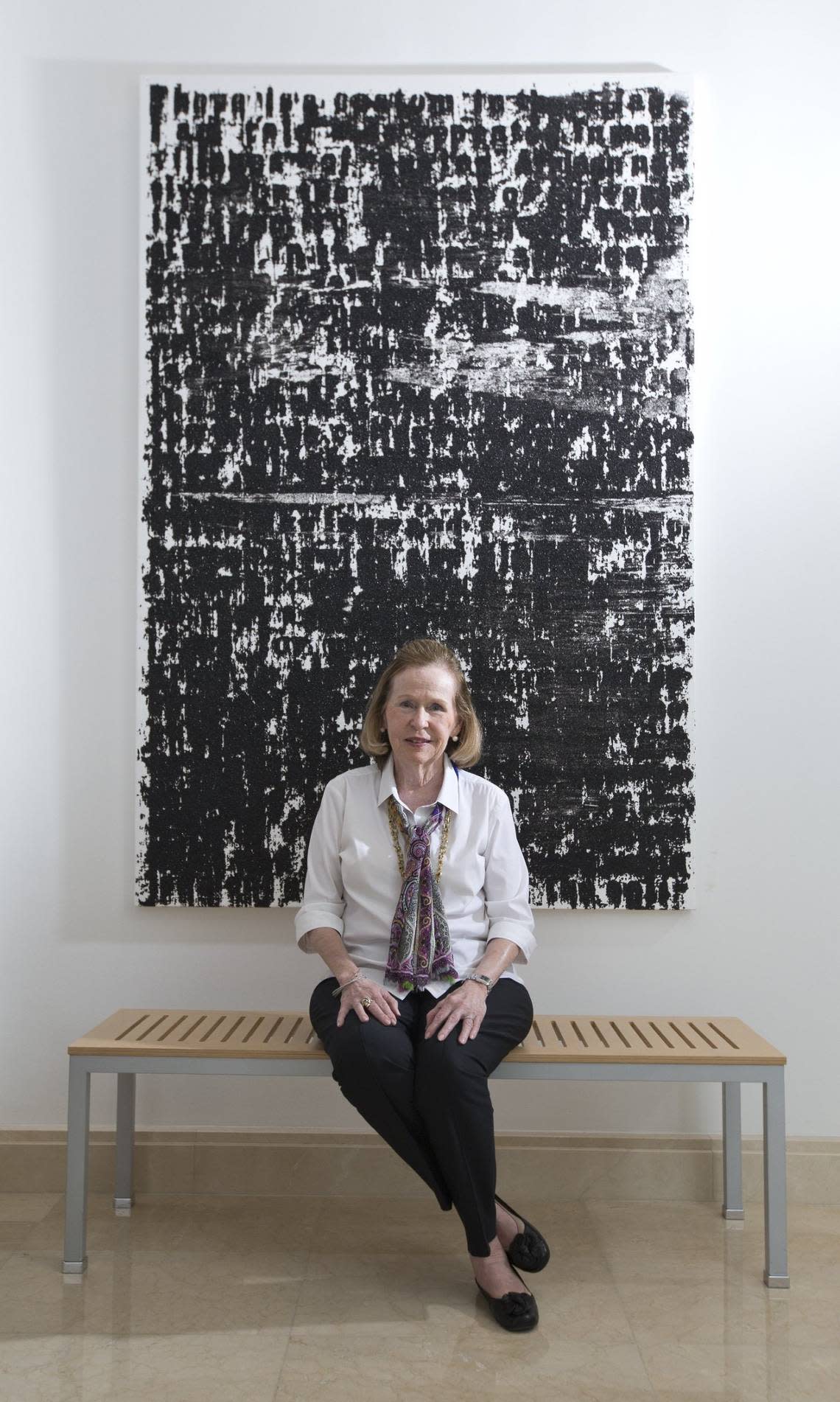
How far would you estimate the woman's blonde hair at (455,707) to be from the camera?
2.42 metres

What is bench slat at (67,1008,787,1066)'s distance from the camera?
2.19m

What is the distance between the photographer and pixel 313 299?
2652mm

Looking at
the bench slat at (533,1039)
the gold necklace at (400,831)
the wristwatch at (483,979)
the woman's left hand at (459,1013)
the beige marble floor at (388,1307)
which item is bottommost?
the beige marble floor at (388,1307)

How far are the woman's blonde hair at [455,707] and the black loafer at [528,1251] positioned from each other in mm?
971
